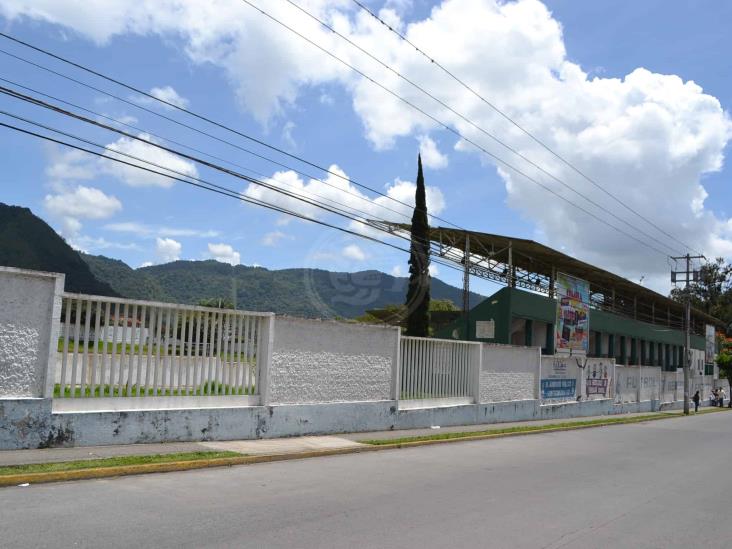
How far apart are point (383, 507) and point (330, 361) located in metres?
7.24

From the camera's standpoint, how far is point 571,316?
35.8m

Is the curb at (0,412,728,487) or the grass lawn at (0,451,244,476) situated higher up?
the grass lawn at (0,451,244,476)

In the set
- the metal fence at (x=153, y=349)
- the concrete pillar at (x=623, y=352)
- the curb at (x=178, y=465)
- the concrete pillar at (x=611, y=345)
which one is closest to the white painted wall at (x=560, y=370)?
the curb at (x=178, y=465)

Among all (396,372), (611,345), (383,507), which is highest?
(611,345)

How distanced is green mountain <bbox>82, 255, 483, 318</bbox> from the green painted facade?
9.88 meters

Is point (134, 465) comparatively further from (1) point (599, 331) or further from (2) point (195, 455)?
(1) point (599, 331)

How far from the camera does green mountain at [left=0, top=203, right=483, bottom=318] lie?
46.7 m

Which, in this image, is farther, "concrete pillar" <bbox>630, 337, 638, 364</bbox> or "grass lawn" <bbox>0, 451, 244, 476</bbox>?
"concrete pillar" <bbox>630, 337, 638, 364</bbox>

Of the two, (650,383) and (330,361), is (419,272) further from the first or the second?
(650,383)

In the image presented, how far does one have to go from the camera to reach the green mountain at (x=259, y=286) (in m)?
45.5

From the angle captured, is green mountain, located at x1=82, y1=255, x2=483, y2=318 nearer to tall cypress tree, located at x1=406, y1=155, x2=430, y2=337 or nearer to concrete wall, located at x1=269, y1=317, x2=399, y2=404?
tall cypress tree, located at x1=406, y1=155, x2=430, y2=337

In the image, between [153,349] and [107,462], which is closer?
[107,462]

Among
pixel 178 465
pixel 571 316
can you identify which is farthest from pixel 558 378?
pixel 178 465

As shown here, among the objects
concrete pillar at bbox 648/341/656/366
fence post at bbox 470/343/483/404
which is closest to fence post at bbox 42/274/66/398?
fence post at bbox 470/343/483/404
